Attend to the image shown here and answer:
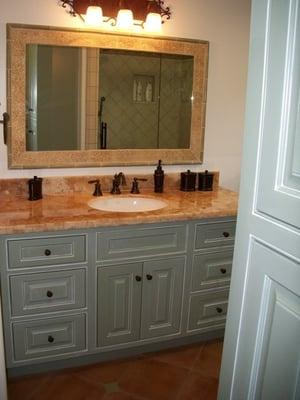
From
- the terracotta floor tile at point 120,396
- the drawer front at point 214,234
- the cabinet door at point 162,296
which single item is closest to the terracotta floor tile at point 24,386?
the terracotta floor tile at point 120,396

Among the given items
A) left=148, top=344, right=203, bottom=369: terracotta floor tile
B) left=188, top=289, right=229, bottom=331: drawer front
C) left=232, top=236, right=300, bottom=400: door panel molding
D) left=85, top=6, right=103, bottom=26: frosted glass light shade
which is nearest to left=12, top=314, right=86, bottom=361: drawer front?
left=148, top=344, right=203, bottom=369: terracotta floor tile

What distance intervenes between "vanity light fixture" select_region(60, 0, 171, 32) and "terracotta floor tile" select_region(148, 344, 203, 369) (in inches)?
73.7

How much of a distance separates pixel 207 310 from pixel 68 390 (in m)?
0.87

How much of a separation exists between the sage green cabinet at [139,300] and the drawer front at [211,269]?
0.31ft

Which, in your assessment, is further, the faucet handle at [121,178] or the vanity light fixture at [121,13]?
the faucet handle at [121,178]

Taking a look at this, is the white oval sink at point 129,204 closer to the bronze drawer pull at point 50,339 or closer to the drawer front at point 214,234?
the drawer front at point 214,234

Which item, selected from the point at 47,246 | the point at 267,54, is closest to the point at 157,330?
the point at 47,246

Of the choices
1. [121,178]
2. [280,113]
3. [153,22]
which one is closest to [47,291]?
[121,178]

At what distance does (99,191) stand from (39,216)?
515 mm

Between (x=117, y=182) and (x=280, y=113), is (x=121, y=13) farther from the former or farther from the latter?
(x=280, y=113)

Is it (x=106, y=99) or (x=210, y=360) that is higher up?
(x=106, y=99)

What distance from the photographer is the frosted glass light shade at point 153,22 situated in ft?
7.67

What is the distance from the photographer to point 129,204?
8.09ft

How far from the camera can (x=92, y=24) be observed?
2.27m
